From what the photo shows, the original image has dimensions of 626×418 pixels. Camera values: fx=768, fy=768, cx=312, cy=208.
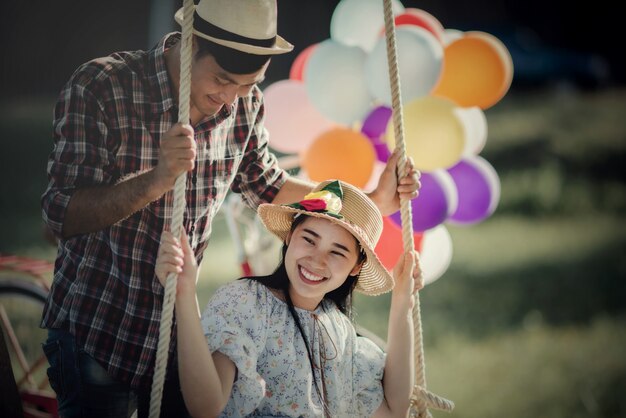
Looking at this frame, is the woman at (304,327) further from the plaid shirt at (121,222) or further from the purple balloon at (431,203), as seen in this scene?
the purple balloon at (431,203)

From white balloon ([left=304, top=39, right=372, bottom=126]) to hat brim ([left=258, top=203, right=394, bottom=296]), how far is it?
39.1 inches

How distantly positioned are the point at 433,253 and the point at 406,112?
2.19 feet

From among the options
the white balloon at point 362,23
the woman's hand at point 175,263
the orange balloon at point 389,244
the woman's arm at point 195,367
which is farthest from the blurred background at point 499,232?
the woman's hand at point 175,263

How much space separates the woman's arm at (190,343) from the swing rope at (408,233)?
21.2 inches

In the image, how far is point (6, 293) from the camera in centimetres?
280

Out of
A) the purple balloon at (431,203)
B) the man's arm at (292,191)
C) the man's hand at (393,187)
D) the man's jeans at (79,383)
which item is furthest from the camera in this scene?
the purple balloon at (431,203)

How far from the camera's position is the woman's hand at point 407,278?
1.99m

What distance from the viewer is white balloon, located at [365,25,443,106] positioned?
8.89 feet

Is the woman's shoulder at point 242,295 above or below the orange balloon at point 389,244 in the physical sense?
above

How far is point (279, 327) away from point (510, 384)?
7.48 feet

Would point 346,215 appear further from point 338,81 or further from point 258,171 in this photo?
point 338,81

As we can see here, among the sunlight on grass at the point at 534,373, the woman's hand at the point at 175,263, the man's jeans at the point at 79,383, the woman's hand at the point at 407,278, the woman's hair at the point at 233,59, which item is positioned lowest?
the sunlight on grass at the point at 534,373

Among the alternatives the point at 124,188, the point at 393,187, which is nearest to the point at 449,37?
the point at 393,187

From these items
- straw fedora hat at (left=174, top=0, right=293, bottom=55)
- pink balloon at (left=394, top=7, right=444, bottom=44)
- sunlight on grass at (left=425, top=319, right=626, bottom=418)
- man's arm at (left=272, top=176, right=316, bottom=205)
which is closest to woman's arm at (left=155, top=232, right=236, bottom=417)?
straw fedora hat at (left=174, top=0, right=293, bottom=55)
